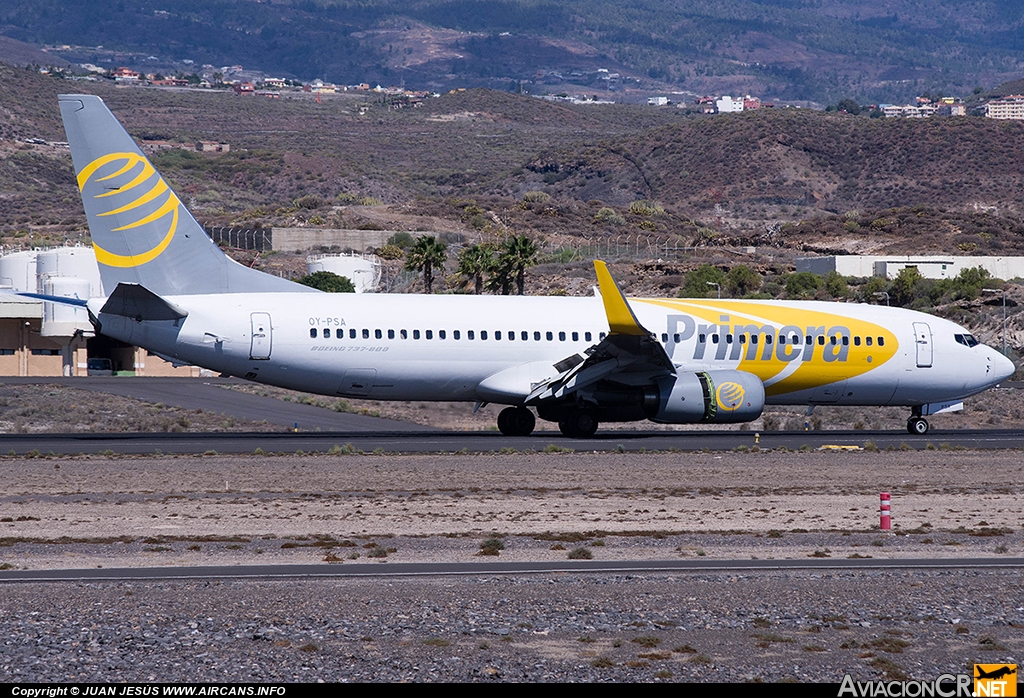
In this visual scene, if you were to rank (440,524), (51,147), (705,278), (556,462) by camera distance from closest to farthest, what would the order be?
(440,524), (556,462), (705,278), (51,147)

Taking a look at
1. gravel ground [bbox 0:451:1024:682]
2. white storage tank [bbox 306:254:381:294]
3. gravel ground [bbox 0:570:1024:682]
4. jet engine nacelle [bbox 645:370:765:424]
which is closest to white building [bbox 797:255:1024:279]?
white storage tank [bbox 306:254:381:294]

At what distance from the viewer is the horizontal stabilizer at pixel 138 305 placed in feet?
96.1

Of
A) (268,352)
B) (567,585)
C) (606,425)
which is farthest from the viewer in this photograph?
(606,425)

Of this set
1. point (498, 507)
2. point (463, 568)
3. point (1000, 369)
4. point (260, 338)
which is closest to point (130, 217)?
point (260, 338)

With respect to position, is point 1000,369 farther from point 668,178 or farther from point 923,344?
point 668,178

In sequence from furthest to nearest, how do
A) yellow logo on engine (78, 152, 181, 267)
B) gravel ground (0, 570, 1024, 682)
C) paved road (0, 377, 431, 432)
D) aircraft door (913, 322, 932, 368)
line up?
paved road (0, 377, 431, 432) → aircraft door (913, 322, 932, 368) → yellow logo on engine (78, 152, 181, 267) → gravel ground (0, 570, 1024, 682)

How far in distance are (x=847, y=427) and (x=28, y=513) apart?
103 ft

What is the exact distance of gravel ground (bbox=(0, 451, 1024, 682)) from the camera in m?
11.6

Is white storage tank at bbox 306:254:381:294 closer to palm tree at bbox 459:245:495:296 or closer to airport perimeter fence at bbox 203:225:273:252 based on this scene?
airport perimeter fence at bbox 203:225:273:252

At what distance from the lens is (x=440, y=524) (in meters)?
19.9

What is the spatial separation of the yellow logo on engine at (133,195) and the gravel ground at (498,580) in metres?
5.25

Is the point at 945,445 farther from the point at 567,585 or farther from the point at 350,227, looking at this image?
the point at 350,227

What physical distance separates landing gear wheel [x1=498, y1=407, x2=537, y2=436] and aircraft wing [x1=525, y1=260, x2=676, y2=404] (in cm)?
142

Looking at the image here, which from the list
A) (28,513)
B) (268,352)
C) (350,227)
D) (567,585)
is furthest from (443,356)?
(350,227)
